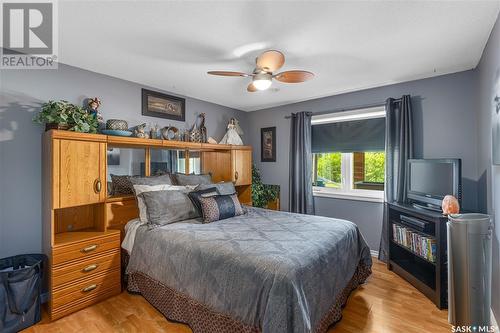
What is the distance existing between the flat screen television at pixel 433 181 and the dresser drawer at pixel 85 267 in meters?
3.41

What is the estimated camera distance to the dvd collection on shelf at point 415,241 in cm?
248

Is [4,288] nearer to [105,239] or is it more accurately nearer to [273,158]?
[105,239]

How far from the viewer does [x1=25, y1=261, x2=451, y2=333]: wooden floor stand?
2.01m

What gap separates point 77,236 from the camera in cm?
243

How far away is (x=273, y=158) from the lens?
4.59 metres

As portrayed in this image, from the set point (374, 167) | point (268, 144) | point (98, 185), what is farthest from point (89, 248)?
point (374, 167)

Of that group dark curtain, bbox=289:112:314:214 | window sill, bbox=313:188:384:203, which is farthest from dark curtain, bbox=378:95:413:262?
dark curtain, bbox=289:112:314:214

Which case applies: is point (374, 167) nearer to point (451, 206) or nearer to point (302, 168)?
point (302, 168)

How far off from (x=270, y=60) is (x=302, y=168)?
2239 mm

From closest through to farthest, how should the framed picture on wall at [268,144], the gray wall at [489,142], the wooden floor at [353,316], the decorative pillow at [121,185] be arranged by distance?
the gray wall at [489,142] → the wooden floor at [353,316] → the decorative pillow at [121,185] → the framed picture on wall at [268,144]

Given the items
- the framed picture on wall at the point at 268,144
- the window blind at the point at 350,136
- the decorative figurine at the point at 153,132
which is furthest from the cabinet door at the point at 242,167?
the decorative figurine at the point at 153,132

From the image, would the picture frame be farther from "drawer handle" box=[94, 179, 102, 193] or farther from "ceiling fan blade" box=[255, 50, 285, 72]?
"ceiling fan blade" box=[255, 50, 285, 72]

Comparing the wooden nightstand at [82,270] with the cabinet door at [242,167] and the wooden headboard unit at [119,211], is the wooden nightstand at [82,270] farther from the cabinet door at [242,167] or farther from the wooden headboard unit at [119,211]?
the cabinet door at [242,167]

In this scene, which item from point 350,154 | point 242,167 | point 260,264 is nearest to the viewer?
point 260,264
